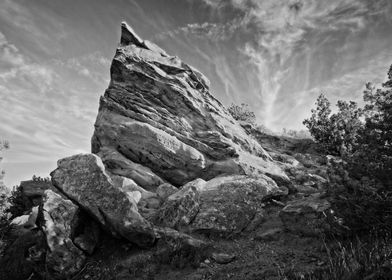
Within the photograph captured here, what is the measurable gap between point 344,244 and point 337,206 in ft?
4.47

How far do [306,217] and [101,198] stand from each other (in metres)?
9.65

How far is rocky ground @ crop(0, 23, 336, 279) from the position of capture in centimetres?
1012

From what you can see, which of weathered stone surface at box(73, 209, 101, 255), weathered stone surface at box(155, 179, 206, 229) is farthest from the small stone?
weathered stone surface at box(73, 209, 101, 255)

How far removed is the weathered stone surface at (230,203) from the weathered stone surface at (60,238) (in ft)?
17.9

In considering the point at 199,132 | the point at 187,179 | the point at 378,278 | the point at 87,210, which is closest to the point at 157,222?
the point at 87,210

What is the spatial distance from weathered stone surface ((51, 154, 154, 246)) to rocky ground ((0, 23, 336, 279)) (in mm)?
48

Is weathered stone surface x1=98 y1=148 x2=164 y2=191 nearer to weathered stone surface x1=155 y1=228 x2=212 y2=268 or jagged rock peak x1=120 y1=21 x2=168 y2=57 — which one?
weathered stone surface x1=155 y1=228 x2=212 y2=268

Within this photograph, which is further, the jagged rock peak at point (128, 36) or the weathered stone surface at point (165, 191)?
the jagged rock peak at point (128, 36)

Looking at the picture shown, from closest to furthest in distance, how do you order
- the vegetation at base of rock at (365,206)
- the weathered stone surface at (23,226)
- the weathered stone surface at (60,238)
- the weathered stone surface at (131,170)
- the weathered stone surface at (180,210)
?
the vegetation at base of rock at (365,206) < the weathered stone surface at (60,238) < the weathered stone surface at (180,210) < the weathered stone surface at (23,226) < the weathered stone surface at (131,170)

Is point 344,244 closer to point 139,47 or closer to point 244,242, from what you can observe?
point 244,242

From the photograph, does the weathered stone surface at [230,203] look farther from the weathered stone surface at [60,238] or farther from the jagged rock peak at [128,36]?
the jagged rock peak at [128,36]

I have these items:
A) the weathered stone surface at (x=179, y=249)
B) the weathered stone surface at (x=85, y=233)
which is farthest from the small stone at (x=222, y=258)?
the weathered stone surface at (x=85, y=233)

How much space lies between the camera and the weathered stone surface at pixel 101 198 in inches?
446

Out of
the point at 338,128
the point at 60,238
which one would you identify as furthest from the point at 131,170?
the point at 338,128
